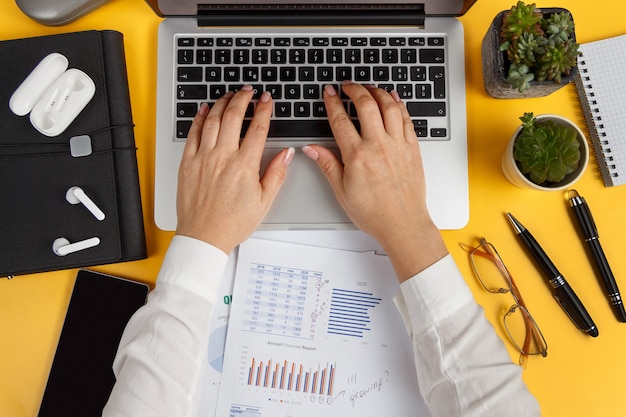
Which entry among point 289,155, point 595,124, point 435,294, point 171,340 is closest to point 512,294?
point 435,294

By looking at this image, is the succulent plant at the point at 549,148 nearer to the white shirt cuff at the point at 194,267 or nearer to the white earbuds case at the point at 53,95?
the white shirt cuff at the point at 194,267

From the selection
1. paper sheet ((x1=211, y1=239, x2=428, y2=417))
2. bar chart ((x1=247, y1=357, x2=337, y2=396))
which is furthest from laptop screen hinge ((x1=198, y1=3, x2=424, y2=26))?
→ bar chart ((x1=247, y1=357, x2=337, y2=396))

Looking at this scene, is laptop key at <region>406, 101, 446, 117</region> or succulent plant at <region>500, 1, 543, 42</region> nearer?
succulent plant at <region>500, 1, 543, 42</region>

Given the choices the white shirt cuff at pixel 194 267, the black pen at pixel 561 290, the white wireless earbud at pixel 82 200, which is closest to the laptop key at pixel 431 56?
the black pen at pixel 561 290

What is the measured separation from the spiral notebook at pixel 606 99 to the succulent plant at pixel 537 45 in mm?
121

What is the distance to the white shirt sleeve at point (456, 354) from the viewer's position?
2.06ft

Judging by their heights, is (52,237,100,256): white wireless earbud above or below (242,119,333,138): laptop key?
below

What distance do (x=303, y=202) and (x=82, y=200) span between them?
12.6 inches

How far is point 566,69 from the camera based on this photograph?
0.67 metres

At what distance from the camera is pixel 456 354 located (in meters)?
0.64

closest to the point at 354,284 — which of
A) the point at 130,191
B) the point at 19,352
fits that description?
the point at 130,191

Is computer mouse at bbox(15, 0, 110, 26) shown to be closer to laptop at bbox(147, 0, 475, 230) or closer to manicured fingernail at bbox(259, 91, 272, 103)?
laptop at bbox(147, 0, 475, 230)

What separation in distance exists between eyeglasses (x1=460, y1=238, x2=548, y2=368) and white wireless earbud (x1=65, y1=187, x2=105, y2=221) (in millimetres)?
544

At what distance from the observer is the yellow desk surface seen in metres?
0.74
